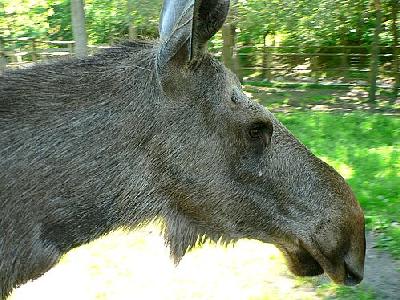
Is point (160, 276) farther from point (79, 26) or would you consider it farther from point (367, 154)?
point (367, 154)

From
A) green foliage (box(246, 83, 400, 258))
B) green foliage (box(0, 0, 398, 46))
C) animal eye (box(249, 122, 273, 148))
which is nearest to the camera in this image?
animal eye (box(249, 122, 273, 148))

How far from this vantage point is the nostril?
3.27m

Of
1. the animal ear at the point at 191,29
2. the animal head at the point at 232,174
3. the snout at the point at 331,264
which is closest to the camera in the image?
the animal ear at the point at 191,29

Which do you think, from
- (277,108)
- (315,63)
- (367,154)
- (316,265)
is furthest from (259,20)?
(316,265)

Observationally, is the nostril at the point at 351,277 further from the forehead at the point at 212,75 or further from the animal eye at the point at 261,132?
the forehead at the point at 212,75

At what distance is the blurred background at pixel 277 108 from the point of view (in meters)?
5.77

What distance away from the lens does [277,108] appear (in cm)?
1894

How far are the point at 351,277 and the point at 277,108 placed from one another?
15819 millimetres

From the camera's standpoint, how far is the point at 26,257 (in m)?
2.67

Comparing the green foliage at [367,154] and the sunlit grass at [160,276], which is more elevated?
the sunlit grass at [160,276]

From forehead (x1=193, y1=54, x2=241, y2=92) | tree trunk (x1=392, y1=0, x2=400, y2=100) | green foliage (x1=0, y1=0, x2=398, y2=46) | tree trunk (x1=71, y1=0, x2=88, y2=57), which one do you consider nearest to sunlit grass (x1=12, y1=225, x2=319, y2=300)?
forehead (x1=193, y1=54, x2=241, y2=92)

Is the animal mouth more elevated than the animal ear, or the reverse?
the animal ear

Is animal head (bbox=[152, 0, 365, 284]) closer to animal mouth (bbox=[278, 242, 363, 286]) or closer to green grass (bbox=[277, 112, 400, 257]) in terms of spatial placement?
animal mouth (bbox=[278, 242, 363, 286])

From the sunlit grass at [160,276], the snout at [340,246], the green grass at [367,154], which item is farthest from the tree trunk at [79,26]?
the snout at [340,246]
